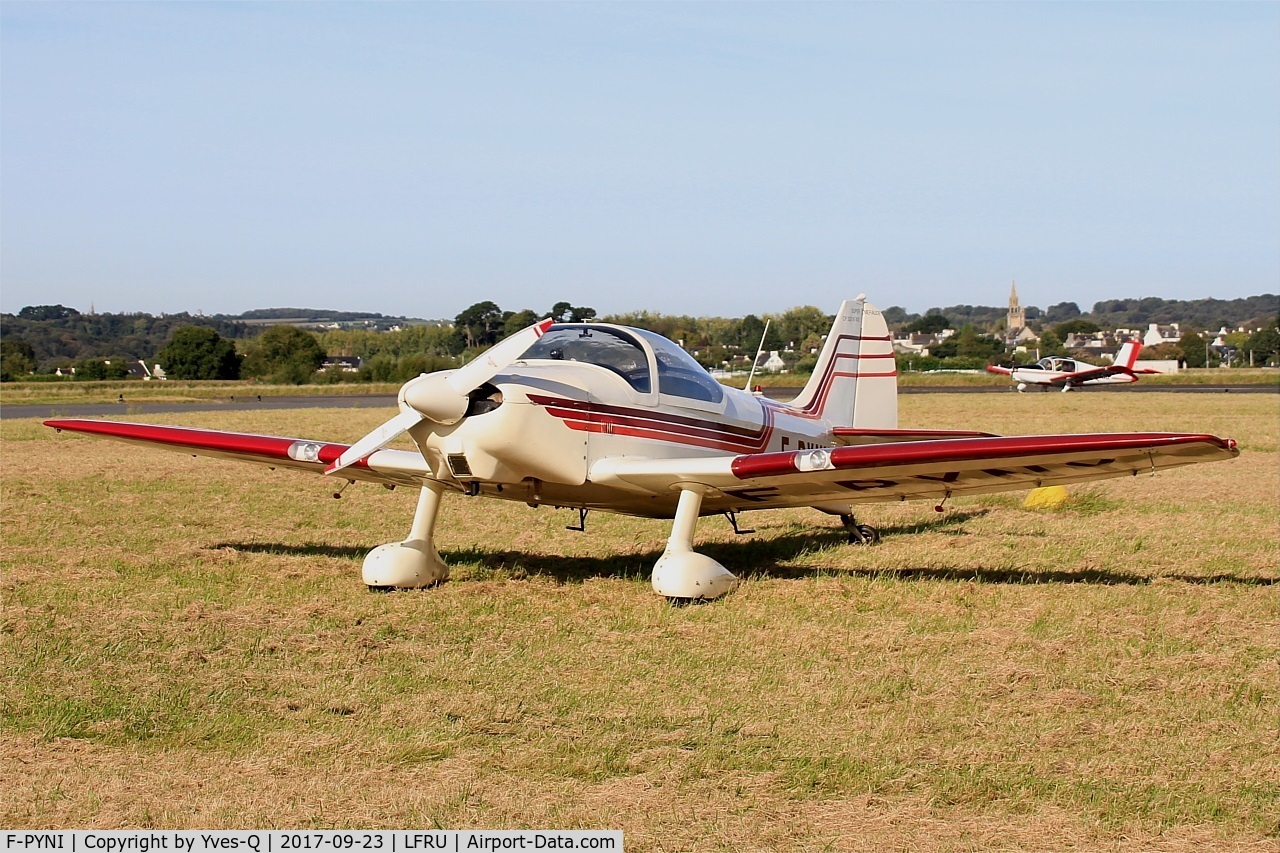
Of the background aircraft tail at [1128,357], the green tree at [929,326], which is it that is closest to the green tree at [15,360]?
the background aircraft tail at [1128,357]

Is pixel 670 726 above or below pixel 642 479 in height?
below

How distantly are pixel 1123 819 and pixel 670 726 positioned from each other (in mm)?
1990

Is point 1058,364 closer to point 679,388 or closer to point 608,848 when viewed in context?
point 679,388

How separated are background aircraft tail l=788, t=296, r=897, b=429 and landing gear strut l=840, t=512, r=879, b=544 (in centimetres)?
127

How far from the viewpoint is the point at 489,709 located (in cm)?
573

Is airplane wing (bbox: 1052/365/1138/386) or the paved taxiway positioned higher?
airplane wing (bbox: 1052/365/1138/386)

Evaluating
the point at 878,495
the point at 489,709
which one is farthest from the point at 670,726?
the point at 878,495

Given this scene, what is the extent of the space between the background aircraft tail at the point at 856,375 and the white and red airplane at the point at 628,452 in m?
2.14

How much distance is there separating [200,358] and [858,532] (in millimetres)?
57188

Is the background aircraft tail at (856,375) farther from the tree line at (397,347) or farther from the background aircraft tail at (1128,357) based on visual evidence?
the background aircraft tail at (1128,357)

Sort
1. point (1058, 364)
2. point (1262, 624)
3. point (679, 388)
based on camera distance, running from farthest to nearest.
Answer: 1. point (1058, 364)
2. point (679, 388)
3. point (1262, 624)

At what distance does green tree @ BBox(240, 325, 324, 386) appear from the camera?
58.8 m

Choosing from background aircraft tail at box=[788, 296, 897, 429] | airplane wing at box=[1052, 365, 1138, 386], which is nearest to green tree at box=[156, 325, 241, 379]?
airplane wing at box=[1052, 365, 1138, 386]
